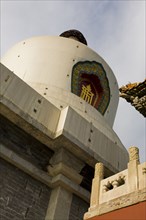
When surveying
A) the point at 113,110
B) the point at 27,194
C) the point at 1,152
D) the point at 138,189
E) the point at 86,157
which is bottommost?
the point at 138,189

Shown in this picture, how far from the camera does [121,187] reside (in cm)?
547

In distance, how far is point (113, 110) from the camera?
43.2 feet

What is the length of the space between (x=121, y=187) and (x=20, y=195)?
2.63 meters

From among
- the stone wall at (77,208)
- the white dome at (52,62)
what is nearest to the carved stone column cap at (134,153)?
the stone wall at (77,208)

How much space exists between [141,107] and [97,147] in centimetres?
208

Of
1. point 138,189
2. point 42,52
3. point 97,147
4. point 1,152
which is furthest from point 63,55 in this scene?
point 138,189

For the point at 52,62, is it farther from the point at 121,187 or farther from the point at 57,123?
the point at 121,187

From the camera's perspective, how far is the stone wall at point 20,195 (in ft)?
21.9

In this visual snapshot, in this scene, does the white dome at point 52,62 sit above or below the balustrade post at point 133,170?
above

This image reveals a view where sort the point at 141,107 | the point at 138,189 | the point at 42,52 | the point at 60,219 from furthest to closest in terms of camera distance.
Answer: the point at 42,52, the point at 60,219, the point at 141,107, the point at 138,189

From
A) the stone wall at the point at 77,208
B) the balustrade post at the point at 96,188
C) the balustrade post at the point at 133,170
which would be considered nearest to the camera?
the balustrade post at the point at 133,170

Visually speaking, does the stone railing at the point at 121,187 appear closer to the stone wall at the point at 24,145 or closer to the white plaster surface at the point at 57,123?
the white plaster surface at the point at 57,123

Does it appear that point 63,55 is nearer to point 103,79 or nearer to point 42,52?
point 42,52

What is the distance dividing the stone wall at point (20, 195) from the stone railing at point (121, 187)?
5.90ft
